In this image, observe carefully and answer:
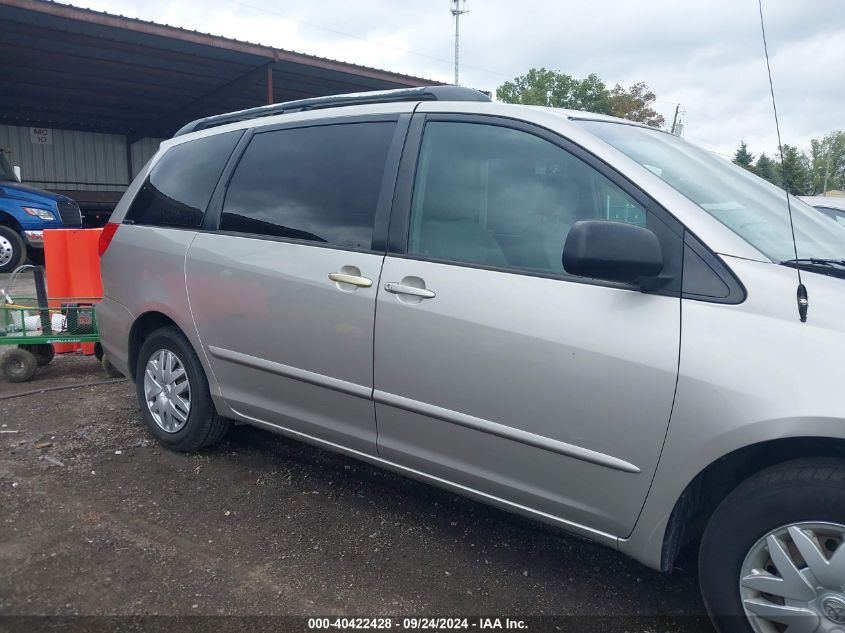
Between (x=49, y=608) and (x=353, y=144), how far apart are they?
2.18 meters

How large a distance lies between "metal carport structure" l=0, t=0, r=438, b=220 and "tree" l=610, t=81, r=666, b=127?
25538 mm

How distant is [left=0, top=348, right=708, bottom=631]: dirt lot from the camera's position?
2.52 metres

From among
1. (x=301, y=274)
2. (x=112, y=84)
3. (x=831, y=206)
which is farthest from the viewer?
(x=112, y=84)

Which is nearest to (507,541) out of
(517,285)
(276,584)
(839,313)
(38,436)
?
(276,584)

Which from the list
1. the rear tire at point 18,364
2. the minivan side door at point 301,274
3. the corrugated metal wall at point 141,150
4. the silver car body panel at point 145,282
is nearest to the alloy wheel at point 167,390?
the silver car body panel at point 145,282

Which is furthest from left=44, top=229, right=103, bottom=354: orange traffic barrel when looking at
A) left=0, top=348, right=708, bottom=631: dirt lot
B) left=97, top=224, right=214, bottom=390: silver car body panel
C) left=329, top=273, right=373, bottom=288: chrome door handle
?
left=329, top=273, right=373, bottom=288: chrome door handle

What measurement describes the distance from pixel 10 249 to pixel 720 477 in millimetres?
12705

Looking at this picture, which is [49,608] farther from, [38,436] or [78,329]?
[78,329]

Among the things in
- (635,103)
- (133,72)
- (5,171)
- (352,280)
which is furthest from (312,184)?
(635,103)

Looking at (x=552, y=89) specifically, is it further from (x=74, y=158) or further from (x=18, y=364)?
(x=18, y=364)

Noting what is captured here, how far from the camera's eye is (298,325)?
3037 millimetres

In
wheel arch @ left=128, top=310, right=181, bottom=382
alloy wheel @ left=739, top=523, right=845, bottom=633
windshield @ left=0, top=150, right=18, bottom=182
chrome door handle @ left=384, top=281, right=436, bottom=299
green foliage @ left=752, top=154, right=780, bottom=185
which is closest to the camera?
alloy wheel @ left=739, top=523, right=845, bottom=633

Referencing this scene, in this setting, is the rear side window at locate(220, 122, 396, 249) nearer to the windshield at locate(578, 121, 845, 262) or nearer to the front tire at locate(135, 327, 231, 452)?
the front tire at locate(135, 327, 231, 452)

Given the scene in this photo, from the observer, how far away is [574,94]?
2015 inches
